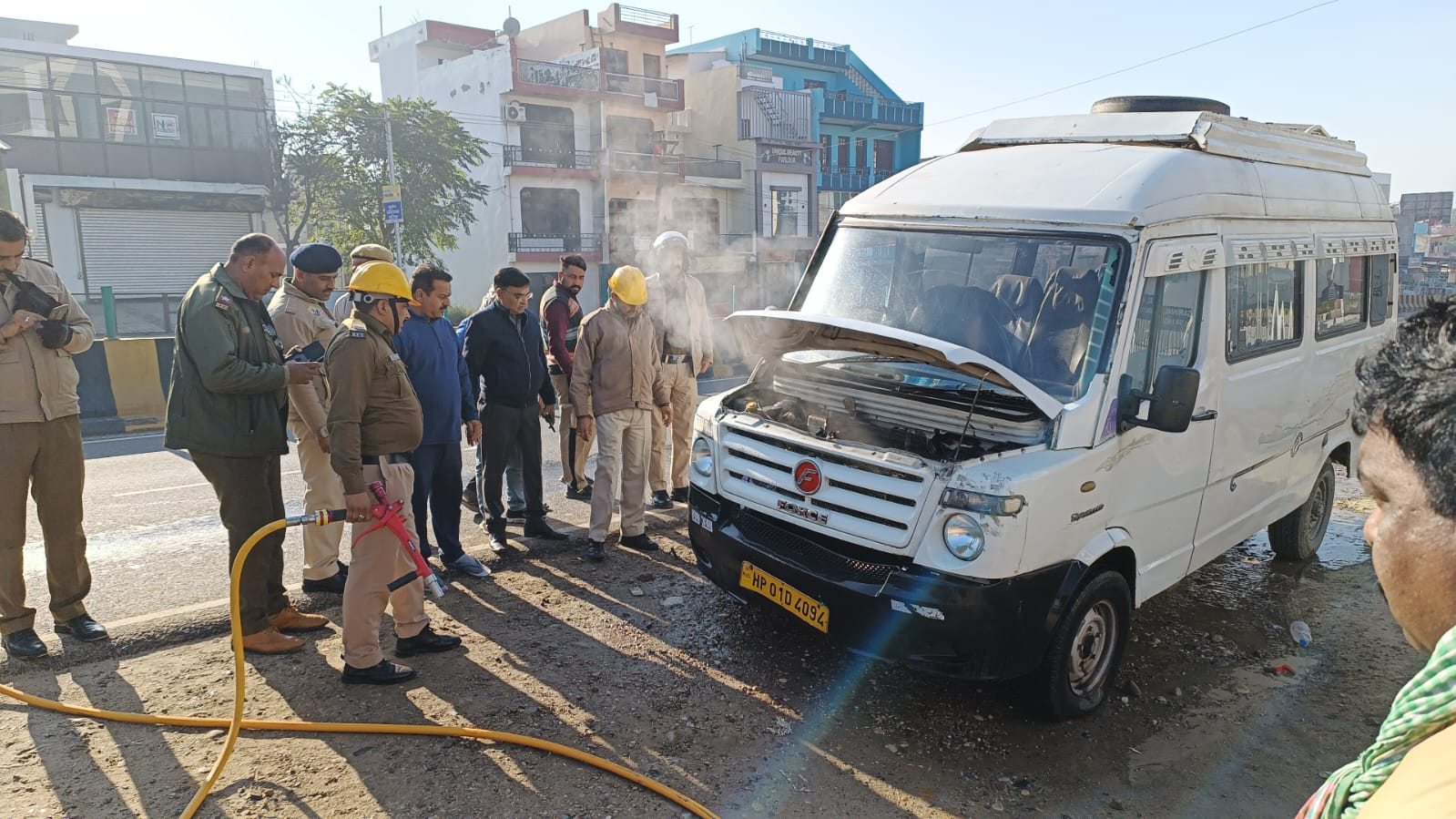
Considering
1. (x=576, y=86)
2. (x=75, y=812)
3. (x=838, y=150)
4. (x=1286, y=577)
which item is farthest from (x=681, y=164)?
(x=75, y=812)

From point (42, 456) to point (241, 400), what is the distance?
1084 millimetres

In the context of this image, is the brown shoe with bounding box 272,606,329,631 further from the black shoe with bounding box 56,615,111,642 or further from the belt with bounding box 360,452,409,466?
the belt with bounding box 360,452,409,466

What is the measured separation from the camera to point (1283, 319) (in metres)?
5.15

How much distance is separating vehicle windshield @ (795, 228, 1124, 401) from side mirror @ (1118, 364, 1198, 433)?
23 centimetres

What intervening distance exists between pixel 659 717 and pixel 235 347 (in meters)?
2.78

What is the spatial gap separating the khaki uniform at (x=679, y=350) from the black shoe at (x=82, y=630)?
3735 millimetres

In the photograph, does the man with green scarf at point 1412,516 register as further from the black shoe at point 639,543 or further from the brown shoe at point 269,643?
the black shoe at point 639,543

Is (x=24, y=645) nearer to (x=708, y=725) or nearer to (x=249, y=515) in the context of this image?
(x=249, y=515)

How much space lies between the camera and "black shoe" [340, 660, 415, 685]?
421 centimetres

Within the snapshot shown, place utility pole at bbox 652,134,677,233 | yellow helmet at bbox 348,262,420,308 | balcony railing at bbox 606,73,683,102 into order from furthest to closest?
utility pole at bbox 652,134,677,233 < balcony railing at bbox 606,73,683,102 < yellow helmet at bbox 348,262,420,308

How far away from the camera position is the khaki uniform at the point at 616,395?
19.8 ft

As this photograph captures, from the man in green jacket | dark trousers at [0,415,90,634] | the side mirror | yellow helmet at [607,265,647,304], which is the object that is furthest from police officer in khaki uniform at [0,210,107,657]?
the side mirror

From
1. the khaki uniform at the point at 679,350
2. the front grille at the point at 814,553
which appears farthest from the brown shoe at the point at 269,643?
the khaki uniform at the point at 679,350

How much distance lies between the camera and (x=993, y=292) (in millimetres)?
4410
